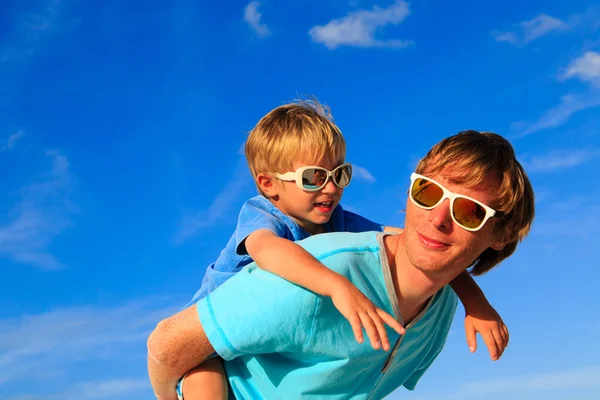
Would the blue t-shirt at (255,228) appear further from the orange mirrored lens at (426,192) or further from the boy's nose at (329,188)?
the orange mirrored lens at (426,192)

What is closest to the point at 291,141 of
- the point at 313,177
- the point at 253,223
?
the point at 313,177

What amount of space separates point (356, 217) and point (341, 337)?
6.03 feet

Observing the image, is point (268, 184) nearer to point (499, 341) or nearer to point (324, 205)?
point (324, 205)

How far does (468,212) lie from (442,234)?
20 cm

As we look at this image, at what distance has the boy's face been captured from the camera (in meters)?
5.47

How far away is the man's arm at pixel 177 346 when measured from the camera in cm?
403

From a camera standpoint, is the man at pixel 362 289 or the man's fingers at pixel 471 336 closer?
the man at pixel 362 289

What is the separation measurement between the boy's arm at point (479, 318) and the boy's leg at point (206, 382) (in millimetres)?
1594

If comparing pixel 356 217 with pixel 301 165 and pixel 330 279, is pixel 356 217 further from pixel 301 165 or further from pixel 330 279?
pixel 330 279

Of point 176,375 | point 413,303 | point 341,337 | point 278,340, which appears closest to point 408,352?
point 413,303

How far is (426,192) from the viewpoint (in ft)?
13.8

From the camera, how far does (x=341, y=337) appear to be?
4.00m

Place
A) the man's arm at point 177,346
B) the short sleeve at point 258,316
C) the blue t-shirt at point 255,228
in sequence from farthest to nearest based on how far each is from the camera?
the blue t-shirt at point 255,228 < the man's arm at point 177,346 < the short sleeve at point 258,316

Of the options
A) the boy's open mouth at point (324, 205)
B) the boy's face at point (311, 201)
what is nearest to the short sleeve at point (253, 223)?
the boy's face at point (311, 201)
